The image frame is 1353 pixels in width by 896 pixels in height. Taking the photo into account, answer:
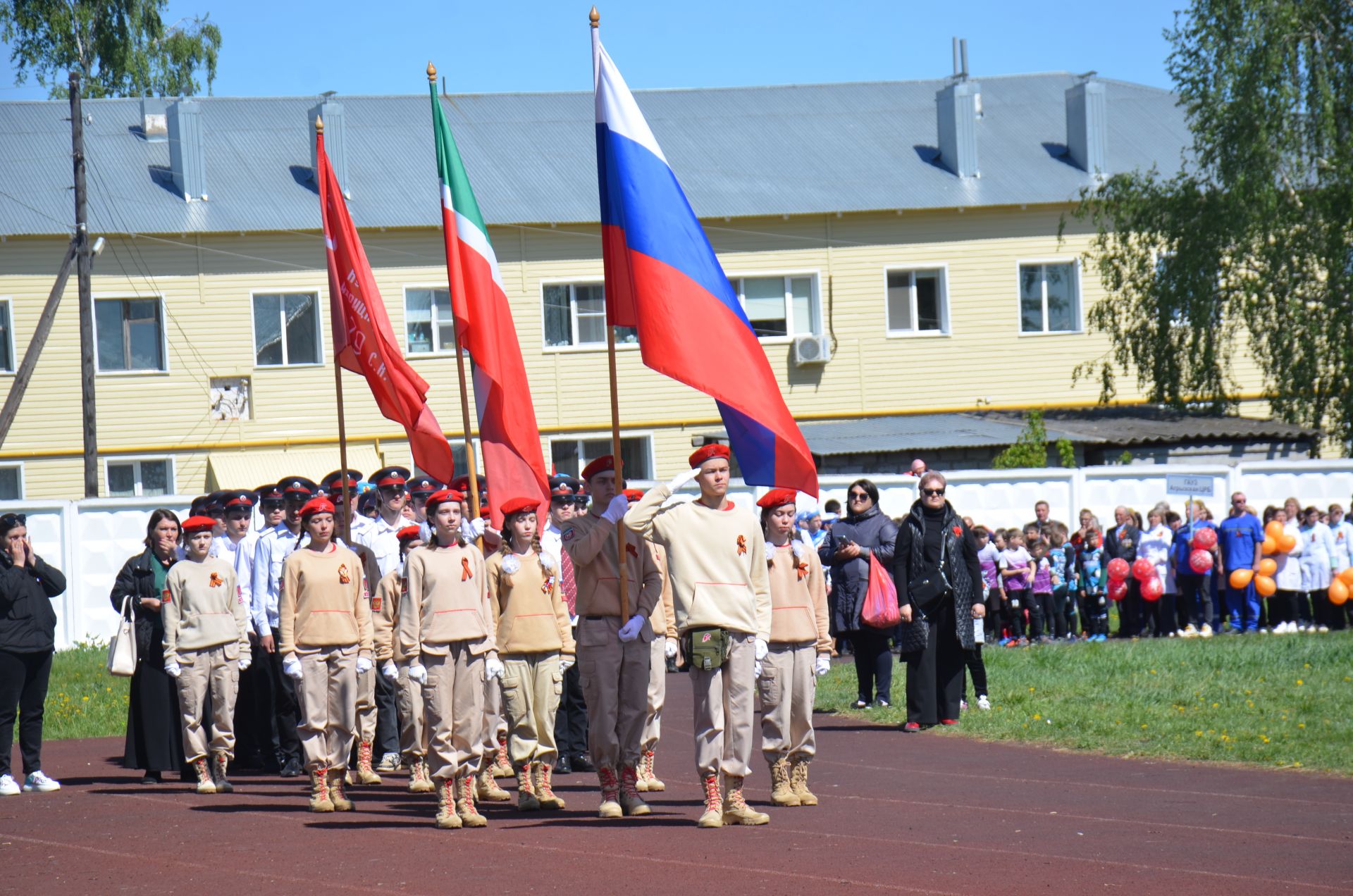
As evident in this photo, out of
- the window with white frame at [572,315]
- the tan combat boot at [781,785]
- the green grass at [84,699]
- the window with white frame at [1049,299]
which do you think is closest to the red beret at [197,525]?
the green grass at [84,699]

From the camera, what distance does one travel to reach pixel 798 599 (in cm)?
1006

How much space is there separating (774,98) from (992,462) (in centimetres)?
1188

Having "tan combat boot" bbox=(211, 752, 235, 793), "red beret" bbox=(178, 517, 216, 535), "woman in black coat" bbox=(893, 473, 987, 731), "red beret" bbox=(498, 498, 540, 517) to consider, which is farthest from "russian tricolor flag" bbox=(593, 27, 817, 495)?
"tan combat boot" bbox=(211, 752, 235, 793)

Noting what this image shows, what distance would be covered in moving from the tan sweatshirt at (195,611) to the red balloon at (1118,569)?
12633 millimetres

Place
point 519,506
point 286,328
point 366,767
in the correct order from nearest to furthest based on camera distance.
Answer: point 519,506 < point 366,767 < point 286,328

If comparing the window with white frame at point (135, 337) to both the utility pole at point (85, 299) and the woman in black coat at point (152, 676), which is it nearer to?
the utility pole at point (85, 299)

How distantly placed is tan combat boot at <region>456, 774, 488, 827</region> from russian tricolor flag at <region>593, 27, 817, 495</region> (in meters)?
2.44

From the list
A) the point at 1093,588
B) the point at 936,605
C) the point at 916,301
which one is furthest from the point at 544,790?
the point at 916,301

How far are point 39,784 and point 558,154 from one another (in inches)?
991

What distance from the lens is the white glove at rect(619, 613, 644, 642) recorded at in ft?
30.8

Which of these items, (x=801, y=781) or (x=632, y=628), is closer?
(x=632, y=628)

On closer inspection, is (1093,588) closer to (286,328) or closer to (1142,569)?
(1142,569)

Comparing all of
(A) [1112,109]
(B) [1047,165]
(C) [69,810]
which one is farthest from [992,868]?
(A) [1112,109]

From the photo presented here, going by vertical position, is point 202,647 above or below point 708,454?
below
